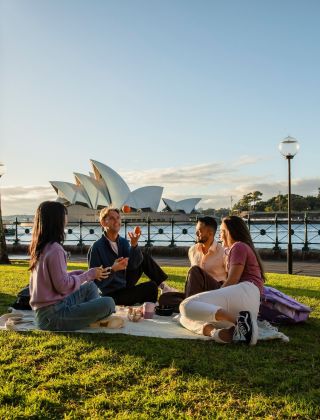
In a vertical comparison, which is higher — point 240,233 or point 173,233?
point 240,233

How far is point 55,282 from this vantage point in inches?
148

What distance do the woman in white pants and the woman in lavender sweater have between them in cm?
73

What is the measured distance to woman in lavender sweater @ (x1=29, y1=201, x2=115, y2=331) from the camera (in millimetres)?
3715

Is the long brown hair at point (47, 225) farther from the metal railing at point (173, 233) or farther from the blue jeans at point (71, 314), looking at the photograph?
the metal railing at point (173, 233)

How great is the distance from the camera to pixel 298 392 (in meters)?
2.56

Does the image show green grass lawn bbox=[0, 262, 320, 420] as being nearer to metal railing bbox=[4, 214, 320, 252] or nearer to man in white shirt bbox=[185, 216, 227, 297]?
man in white shirt bbox=[185, 216, 227, 297]

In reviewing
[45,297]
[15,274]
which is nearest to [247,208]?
[15,274]

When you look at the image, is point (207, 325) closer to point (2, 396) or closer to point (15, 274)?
point (2, 396)

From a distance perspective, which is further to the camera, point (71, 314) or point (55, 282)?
point (71, 314)

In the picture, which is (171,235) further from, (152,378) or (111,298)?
(152,378)

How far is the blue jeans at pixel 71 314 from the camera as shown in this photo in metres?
3.90

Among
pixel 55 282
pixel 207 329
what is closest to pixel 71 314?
pixel 55 282

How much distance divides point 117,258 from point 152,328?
1158mm

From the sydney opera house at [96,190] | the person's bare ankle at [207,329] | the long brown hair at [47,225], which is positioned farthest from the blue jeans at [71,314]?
the sydney opera house at [96,190]
